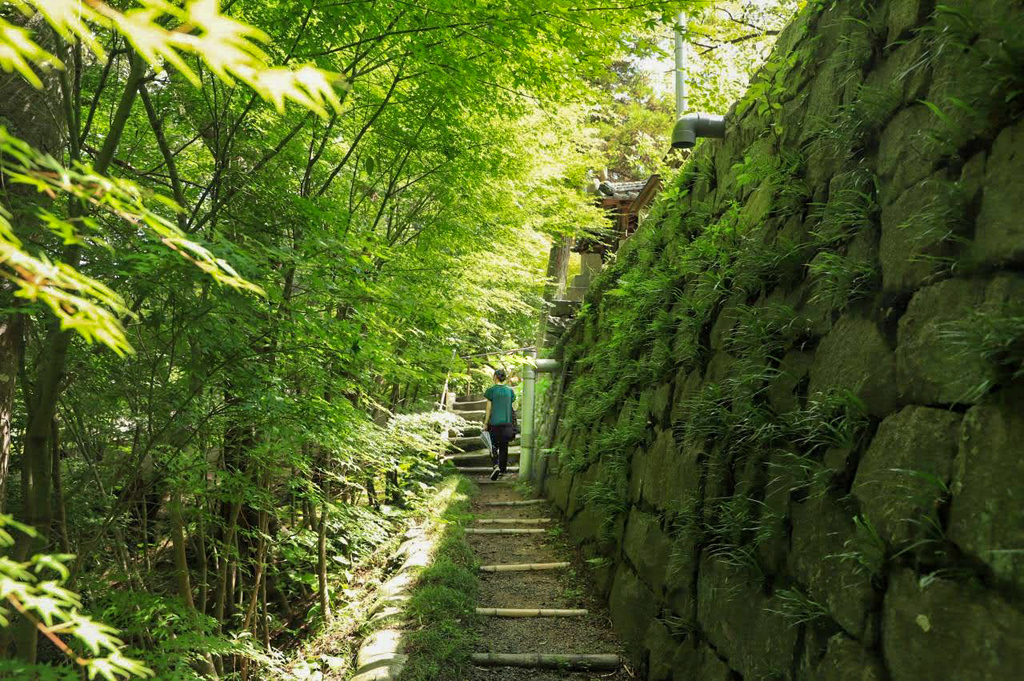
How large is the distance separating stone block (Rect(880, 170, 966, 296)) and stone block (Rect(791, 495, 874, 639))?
0.85 meters

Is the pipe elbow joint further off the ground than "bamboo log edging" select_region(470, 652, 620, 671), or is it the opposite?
the pipe elbow joint

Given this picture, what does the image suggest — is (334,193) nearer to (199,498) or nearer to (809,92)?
(199,498)

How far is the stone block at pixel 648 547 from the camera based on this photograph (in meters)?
4.01

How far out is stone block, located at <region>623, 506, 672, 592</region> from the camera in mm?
4012

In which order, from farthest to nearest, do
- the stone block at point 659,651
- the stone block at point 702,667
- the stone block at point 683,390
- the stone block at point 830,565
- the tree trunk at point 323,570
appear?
1. the tree trunk at point 323,570
2. the stone block at point 683,390
3. the stone block at point 659,651
4. the stone block at point 702,667
5. the stone block at point 830,565

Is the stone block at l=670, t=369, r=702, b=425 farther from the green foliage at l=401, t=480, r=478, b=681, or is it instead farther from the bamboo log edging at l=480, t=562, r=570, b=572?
the bamboo log edging at l=480, t=562, r=570, b=572

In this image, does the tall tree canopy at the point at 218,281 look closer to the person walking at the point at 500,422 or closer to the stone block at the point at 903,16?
the stone block at the point at 903,16

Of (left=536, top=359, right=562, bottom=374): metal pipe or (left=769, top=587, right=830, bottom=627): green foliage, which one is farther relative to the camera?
(left=536, top=359, right=562, bottom=374): metal pipe

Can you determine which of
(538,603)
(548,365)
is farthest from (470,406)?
(538,603)

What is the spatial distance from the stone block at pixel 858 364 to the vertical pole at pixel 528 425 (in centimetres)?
674

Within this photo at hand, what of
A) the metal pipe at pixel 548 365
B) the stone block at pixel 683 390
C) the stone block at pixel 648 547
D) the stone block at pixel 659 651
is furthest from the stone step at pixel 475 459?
the stone block at pixel 659 651

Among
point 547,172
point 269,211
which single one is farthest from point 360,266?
point 547,172

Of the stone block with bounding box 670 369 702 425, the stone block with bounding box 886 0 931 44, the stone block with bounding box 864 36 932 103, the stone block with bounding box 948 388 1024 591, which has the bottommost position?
the stone block with bounding box 948 388 1024 591

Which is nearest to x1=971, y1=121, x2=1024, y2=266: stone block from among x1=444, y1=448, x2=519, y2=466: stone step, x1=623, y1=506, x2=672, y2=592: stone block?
x1=623, y1=506, x2=672, y2=592: stone block
